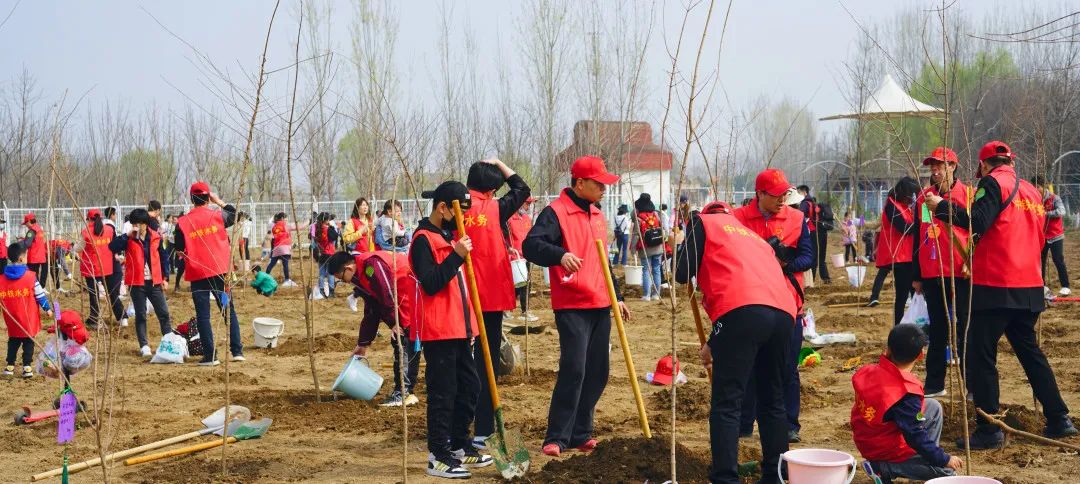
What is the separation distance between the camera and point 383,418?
7180 millimetres

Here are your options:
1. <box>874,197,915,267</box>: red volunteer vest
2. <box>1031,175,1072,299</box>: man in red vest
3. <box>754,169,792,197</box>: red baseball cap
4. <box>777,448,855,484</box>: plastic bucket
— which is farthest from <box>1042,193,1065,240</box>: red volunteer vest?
<box>777,448,855,484</box>: plastic bucket

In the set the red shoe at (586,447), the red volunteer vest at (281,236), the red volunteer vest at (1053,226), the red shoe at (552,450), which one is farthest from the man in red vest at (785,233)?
the red volunteer vest at (281,236)

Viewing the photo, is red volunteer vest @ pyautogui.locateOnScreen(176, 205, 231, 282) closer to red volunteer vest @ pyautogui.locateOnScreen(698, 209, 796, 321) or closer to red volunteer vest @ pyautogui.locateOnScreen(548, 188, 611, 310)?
red volunteer vest @ pyautogui.locateOnScreen(548, 188, 611, 310)

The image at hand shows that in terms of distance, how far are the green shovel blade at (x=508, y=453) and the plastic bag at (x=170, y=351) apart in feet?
20.1


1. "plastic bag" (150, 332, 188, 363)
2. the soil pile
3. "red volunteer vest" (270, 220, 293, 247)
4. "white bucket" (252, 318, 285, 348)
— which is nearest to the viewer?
the soil pile

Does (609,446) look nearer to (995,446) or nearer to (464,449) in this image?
(464,449)

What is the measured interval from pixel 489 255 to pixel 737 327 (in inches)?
79.5

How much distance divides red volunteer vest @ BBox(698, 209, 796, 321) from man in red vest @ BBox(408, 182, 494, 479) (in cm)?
127

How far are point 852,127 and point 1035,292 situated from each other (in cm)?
2755

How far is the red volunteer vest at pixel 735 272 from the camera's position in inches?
184

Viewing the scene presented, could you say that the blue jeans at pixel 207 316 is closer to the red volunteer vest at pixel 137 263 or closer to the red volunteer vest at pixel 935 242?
the red volunteer vest at pixel 137 263

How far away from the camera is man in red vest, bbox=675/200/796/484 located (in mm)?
4641

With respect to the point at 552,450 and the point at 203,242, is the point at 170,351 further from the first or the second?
the point at 552,450

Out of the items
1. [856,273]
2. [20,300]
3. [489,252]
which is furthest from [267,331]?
[856,273]
